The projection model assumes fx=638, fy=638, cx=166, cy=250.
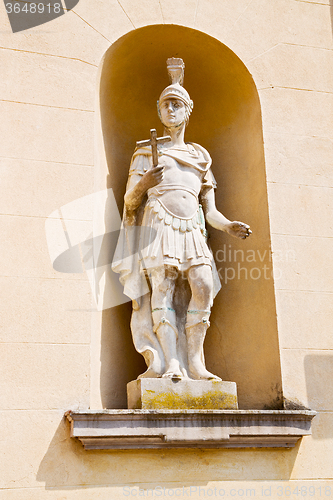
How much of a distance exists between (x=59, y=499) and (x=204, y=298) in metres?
1.81

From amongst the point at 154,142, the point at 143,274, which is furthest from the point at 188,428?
the point at 154,142

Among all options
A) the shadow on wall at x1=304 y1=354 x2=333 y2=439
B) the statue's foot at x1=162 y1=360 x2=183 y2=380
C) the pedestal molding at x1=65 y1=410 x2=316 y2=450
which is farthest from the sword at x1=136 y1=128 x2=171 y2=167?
the shadow on wall at x1=304 y1=354 x2=333 y2=439

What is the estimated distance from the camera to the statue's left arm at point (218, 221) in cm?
518

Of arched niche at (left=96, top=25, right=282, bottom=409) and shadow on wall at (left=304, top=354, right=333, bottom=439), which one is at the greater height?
arched niche at (left=96, top=25, right=282, bottom=409)

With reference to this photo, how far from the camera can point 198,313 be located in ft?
16.5

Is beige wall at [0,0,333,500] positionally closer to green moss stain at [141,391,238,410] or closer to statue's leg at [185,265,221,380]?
green moss stain at [141,391,238,410]

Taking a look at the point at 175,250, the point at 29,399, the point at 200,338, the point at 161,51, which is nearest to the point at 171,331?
the point at 200,338

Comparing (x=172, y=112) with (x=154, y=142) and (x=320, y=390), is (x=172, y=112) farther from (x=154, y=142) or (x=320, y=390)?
(x=320, y=390)

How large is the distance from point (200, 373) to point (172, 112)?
224 centimetres

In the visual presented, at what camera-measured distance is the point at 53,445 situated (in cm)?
437

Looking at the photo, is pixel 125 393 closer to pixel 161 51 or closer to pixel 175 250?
pixel 175 250

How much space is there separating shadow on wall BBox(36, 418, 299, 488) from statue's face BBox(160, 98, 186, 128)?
2.62m

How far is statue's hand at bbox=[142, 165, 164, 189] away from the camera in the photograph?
16.4ft

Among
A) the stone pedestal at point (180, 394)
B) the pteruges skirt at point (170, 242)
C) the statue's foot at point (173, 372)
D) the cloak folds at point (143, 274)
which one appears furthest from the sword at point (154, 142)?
the stone pedestal at point (180, 394)
